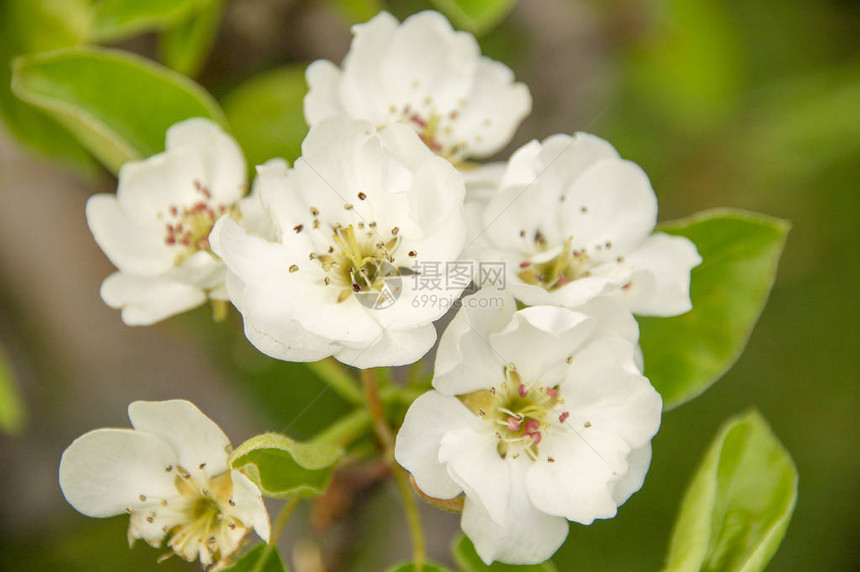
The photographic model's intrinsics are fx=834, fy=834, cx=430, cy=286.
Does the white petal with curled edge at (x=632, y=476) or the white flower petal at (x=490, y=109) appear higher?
the white flower petal at (x=490, y=109)

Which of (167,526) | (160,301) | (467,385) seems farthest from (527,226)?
(167,526)

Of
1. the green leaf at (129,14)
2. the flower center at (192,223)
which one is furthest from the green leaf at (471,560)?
the green leaf at (129,14)

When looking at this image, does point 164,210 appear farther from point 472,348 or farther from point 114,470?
point 472,348

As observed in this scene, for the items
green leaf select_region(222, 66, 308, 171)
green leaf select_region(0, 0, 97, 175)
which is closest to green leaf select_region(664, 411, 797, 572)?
green leaf select_region(222, 66, 308, 171)

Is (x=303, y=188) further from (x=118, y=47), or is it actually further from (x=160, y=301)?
(x=118, y=47)

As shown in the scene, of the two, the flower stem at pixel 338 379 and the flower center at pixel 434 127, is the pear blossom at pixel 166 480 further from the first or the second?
the flower center at pixel 434 127

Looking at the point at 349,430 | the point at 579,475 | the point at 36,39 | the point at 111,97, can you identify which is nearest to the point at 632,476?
the point at 579,475
